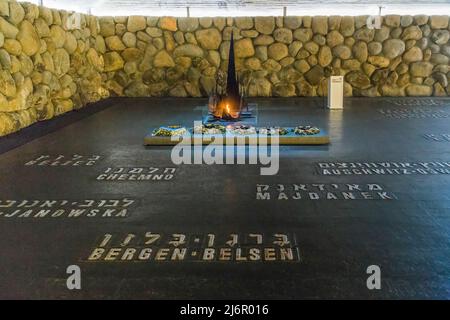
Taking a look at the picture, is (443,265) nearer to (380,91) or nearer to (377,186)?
(377,186)

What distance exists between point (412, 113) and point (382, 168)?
4.97 metres

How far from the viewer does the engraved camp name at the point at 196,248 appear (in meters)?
3.40

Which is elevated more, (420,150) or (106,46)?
(106,46)

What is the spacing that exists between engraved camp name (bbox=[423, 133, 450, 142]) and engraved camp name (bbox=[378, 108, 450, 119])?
1.95 meters

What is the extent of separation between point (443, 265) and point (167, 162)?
363 cm

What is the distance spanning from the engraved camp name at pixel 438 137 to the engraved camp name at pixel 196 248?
14.5 feet

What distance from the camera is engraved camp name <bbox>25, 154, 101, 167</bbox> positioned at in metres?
6.18

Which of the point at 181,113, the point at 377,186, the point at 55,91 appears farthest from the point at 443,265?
the point at 55,91

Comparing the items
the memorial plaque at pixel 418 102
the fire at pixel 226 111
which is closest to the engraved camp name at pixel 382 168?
the fire at pixel 226 111

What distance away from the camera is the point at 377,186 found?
16.5 ft

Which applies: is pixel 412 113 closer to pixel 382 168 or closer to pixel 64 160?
pixel 382 168

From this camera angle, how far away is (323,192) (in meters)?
4.85

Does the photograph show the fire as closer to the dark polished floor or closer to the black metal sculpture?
the black metal sculpture
